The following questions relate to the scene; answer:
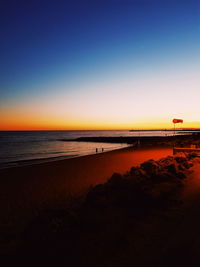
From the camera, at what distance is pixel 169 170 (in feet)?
27.9

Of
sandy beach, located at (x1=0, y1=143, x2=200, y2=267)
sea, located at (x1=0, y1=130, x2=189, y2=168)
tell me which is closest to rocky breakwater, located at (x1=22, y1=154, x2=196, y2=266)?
sandy beach, located at (x1=0, y1=143, x2=200, y2=267)

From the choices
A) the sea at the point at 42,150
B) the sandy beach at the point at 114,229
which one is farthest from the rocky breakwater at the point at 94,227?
the sea at the point at 42,150

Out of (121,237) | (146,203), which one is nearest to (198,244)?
(121,237)

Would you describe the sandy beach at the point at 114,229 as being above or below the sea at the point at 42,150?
above

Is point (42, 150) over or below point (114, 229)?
below

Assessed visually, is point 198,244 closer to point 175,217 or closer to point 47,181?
point 175,217

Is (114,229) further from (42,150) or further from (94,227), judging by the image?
(42,150)

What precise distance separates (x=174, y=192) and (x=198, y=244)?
288 cm

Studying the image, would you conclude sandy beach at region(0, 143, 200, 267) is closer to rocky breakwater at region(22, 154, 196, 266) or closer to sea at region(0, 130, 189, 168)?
rocky breakwater at region(22, 154, 196, 266)

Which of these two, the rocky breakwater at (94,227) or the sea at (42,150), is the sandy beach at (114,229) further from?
the sea at (42,150)

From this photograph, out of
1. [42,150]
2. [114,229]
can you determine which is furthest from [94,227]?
[42,150]

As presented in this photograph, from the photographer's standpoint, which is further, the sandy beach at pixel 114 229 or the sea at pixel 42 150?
the sea at pixel 42 150

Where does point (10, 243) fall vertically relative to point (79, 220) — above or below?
below

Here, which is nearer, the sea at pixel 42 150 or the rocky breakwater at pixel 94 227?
the rocky breakwater at pixel 94 227
